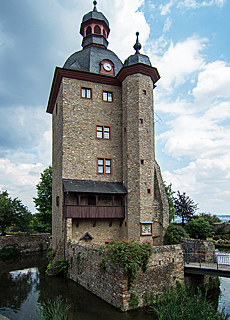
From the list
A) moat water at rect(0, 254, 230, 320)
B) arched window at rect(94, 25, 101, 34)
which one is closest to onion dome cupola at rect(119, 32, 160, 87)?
arched window at rect(94, 25, 101, 34)

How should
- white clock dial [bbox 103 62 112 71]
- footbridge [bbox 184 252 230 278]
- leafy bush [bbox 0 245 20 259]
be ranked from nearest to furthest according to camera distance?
footbridge [bbox 184 252 230 278], white clock dial [bbox 103 62 112 71], leafy bush [bbox 0 245 20 259]

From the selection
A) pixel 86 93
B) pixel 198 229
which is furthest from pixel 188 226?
pixel 86 93

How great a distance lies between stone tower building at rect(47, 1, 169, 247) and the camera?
1802cm

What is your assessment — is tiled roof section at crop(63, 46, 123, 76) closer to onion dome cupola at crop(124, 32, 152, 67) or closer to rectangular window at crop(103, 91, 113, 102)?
rectangular window at crop(103, 91, 113, 102)

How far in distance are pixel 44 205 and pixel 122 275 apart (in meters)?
23.5

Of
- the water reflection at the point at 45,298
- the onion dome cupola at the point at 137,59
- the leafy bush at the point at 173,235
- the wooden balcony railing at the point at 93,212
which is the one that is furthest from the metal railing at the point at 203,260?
the onion dome cupola at the point at 137,59

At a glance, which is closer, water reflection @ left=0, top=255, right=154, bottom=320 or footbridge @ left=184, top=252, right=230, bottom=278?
water reflection @ left=0, top=255, right=154, bottom=320

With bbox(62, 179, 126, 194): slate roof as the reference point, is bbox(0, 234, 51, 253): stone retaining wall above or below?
below

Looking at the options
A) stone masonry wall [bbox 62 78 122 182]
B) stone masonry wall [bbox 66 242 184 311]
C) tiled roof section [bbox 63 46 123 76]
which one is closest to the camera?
stone masonry wall [bbox 66 242 184 311]

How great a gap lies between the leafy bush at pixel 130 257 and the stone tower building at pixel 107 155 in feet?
20.0

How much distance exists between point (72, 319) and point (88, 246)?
410cm

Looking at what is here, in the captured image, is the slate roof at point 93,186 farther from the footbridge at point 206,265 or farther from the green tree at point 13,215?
the green tree at point 13,215

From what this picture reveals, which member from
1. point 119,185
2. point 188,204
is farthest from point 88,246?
point 188,204

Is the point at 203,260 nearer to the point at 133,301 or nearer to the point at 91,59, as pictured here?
the point at 133,301
